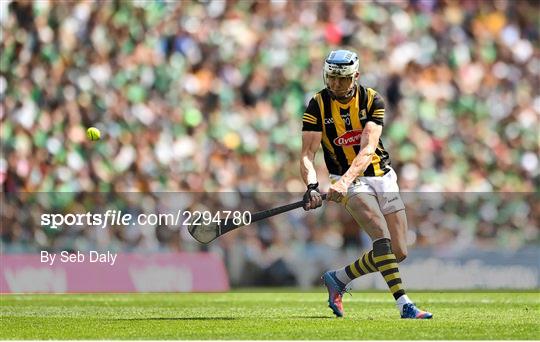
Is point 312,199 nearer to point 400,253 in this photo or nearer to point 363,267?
point 363,267

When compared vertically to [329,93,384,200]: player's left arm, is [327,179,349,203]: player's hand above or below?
below

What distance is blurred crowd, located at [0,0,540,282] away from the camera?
21375mm

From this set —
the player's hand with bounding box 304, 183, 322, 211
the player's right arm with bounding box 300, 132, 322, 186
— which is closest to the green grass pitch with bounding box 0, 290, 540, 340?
the player's hand with bounding box 304, 183, 322, 211

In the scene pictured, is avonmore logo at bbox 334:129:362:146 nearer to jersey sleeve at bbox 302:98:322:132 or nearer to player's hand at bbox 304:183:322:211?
jersey sleeve at bbox 302:98:322:132

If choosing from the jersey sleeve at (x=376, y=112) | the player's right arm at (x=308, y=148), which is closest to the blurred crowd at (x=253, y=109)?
the player's right arm at (x=308, y=148)

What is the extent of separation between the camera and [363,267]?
12641 mm

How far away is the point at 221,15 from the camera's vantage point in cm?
2650

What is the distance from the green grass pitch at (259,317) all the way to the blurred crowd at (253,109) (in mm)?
3160

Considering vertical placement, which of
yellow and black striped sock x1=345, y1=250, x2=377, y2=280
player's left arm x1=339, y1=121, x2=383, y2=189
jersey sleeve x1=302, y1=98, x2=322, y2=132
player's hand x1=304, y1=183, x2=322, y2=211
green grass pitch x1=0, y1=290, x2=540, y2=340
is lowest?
green grass pitch x1=0, y1=290, x2=540, y2=340

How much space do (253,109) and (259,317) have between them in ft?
41.3

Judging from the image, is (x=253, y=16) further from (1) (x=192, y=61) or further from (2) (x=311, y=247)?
(2) (x=311, y=247)

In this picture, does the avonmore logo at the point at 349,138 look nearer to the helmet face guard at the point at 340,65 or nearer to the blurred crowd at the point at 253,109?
the helmet face guard at the point at 340,65

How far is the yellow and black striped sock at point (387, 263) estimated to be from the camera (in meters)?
12.1

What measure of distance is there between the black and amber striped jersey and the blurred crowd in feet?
24.9
